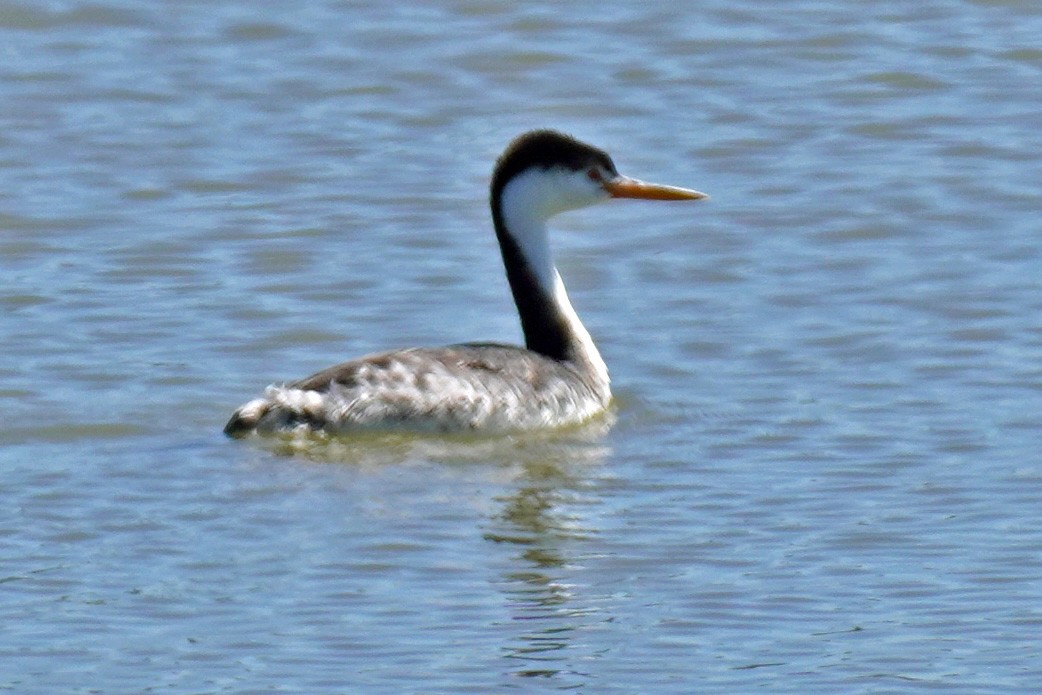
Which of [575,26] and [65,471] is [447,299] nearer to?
[65,471]

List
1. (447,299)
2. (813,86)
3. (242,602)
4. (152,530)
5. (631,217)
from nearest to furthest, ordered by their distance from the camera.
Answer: (242,602), (152,530), (447,299), (631,217), (813,86)

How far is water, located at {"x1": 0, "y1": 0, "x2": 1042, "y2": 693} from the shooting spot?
8469mm

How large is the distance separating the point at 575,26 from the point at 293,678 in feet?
35.6

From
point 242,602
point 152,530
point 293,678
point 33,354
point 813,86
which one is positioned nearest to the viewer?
point 293,678

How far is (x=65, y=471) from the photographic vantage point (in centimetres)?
1043

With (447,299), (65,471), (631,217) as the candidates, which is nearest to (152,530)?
(65,471)

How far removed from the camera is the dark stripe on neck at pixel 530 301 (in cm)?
1229

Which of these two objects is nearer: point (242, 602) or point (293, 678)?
point (293, 678)

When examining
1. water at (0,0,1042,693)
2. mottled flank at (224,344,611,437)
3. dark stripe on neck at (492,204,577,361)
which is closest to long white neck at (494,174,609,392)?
dark stripe on neck at (492,204,577,361)

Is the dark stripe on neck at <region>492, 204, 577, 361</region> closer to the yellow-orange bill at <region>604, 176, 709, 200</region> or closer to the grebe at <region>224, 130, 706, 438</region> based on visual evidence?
the grebe at <region>224, 130, 706, 438</region>

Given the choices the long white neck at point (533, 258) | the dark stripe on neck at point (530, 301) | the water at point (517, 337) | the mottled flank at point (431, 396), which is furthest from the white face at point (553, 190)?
the mottled flank at point (431, 396)

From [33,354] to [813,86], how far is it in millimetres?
6490

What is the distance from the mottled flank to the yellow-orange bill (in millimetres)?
1184

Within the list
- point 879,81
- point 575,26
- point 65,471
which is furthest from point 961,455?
point 575,26
